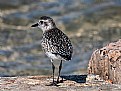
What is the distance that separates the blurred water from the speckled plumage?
7353mm

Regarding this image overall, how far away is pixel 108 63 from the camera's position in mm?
11234

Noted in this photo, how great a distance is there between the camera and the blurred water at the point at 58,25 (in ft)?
65.2

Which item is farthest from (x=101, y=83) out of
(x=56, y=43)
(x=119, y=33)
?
(x=119, y=33)

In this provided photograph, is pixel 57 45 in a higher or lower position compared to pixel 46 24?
lower

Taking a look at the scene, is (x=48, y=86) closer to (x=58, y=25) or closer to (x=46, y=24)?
(x=46, y=24)

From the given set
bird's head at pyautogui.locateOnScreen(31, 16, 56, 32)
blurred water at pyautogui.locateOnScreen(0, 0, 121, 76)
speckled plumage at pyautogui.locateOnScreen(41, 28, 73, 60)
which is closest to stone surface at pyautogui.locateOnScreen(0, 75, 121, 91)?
speckled plumage at pyautogui.locateOnScreen(41, 28, 73, 60)

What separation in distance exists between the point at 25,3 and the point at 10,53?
7.13m

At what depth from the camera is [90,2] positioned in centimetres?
2762

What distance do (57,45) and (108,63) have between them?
3.16 ft

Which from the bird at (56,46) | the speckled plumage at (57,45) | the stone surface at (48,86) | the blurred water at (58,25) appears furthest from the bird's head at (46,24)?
the blurred water at (58,25)

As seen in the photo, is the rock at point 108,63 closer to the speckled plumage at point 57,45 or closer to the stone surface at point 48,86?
the stone surface at point 48,86

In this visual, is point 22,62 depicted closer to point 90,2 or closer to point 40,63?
point 40,63

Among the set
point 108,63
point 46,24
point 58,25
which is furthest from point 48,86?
point 58,25

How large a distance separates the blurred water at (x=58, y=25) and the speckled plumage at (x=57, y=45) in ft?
24.1
